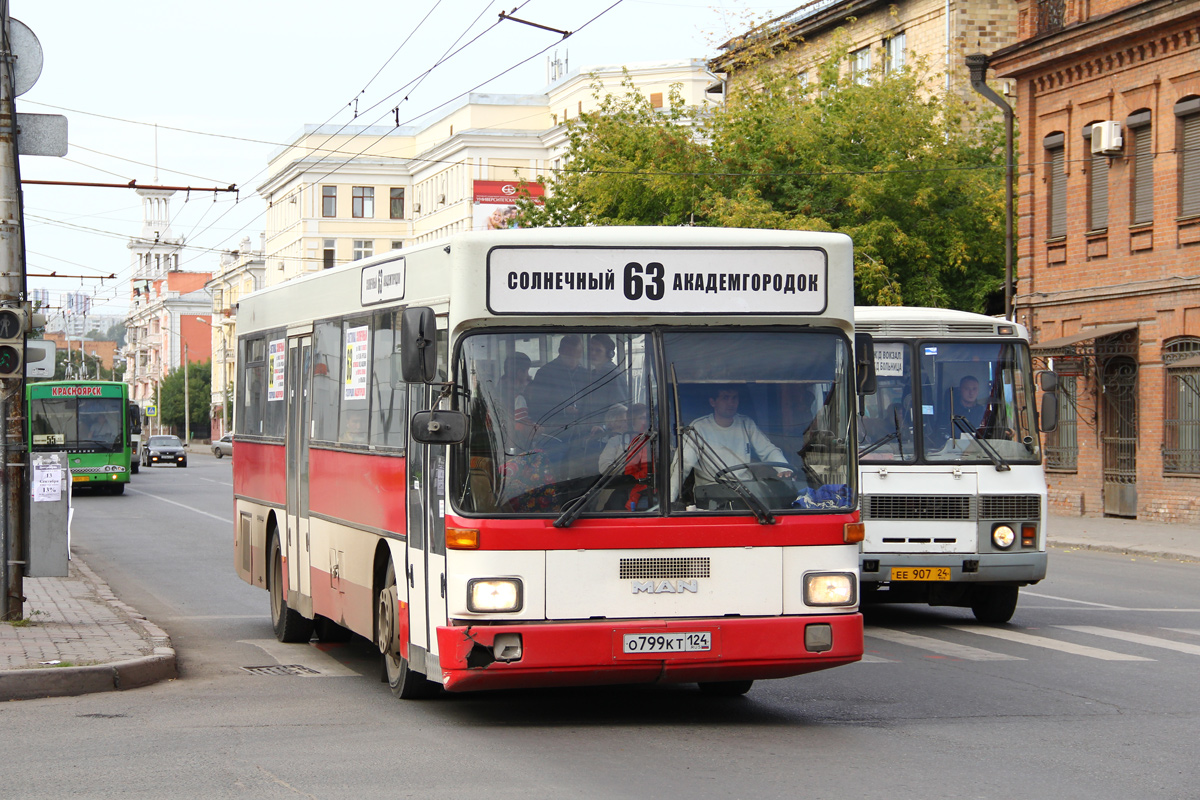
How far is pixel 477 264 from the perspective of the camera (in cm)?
861

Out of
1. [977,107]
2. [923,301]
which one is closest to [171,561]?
[923,301]

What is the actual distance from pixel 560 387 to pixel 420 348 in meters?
0.74

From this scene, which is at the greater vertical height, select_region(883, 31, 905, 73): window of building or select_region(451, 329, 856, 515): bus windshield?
select_region(883, 31, 905, 73): window of building

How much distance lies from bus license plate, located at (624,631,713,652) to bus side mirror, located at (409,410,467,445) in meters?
1.31

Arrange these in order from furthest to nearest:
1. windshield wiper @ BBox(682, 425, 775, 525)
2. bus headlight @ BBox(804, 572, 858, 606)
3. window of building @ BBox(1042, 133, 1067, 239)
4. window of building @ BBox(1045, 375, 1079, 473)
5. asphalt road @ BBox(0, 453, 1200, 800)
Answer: window of building @ BBox(1042, 133, 1067, 239)
window of building @ BBox(1045, 375, 1079, 473)
bus headlight @ BBox(804, 572, 858, 606)
windshield wiper @ BBox(682, 425, 775, 525)
asphalt road @ BBox(0, 453, 1200, 800)

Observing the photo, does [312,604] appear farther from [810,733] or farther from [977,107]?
[977,107]

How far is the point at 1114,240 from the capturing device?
1214 inches

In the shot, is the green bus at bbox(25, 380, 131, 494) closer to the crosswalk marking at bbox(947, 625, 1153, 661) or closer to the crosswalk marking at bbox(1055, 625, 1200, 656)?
the crosswalk marking at bbox(947, 625, 1153, 661)

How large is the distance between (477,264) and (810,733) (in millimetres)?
2957

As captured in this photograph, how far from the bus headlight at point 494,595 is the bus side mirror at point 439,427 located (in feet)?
2.34

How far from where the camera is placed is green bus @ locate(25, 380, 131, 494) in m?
43.6

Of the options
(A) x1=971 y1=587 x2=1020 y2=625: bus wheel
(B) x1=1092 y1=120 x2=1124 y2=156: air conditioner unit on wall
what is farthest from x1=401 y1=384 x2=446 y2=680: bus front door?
(B) x1=1092 y1=120 x2=1124 y2=156: air conditioner unit on wall

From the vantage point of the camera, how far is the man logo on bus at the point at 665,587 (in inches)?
334

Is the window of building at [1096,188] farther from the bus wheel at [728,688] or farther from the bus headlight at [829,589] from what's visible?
the bus headlight at [829,589]
